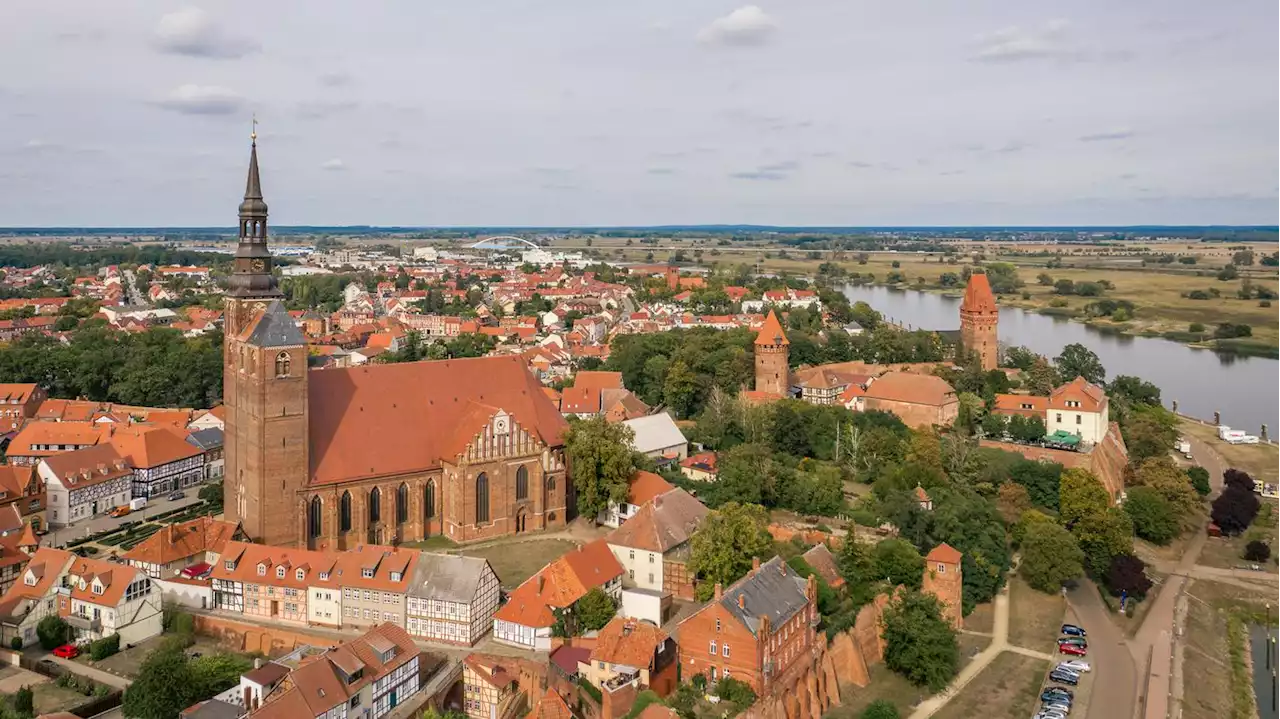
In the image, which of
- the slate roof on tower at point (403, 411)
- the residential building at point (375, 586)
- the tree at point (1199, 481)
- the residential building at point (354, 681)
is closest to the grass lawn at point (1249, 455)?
the tree at point (1199, 481)

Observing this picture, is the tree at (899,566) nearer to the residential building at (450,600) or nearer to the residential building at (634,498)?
the residential building at (634,498)

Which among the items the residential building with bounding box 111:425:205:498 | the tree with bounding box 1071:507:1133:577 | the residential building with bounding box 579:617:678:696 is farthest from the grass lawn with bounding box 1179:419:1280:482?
the residential building with bounding box 111:425:205:498

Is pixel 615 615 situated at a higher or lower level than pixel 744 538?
lower

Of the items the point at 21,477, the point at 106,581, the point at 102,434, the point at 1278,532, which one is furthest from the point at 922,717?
the point at 102,434

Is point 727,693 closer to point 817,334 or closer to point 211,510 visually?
point 211,510

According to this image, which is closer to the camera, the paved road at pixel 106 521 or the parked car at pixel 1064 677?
the parked car at pixel 1064 677

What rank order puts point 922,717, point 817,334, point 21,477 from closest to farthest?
1. point 922,717
2. point 21,477
3. point 817,334

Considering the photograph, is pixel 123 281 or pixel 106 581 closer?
pixel 106 581

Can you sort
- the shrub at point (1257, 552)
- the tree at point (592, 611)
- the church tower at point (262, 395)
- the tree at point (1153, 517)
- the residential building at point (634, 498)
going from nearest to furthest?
the tree at point (592, 611), the church tower at point (262, 395), the residential building at point (634, 498), the shrub at point (1257, 552), the tree at point (1153, 517)
